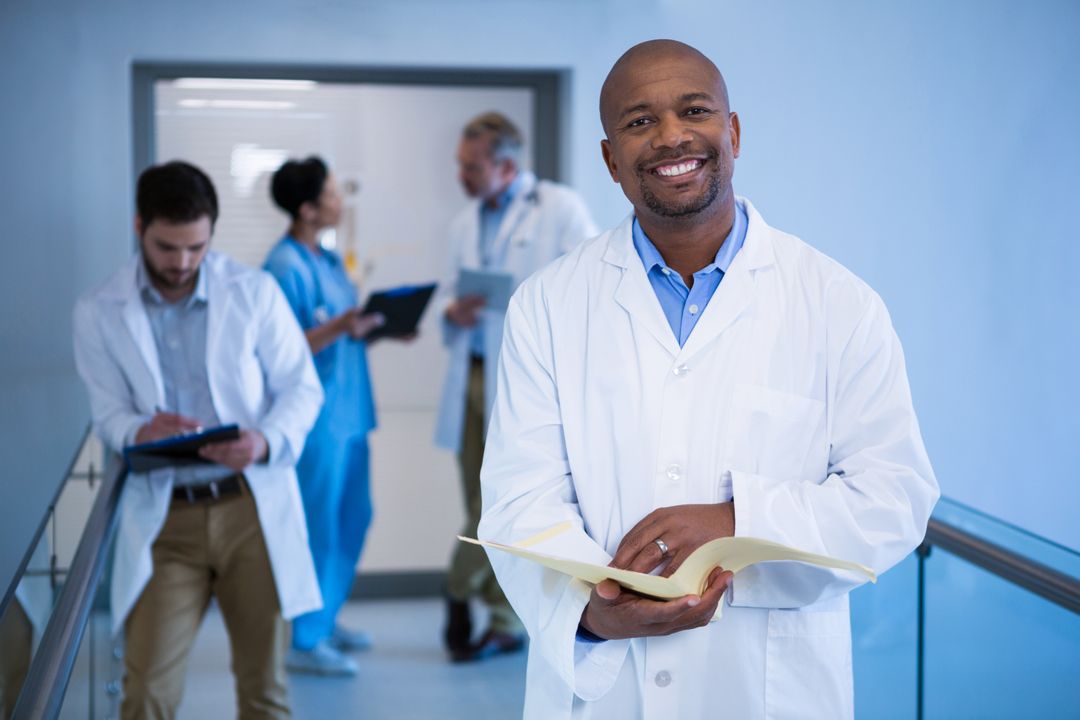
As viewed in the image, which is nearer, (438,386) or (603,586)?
(603,586)

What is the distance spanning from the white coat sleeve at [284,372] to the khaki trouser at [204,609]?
200 mm

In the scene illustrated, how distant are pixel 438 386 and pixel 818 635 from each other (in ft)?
11.4

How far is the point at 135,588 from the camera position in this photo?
116 inches

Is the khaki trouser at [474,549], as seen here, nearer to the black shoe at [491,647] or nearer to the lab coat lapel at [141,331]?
the black shoe at [491,647]

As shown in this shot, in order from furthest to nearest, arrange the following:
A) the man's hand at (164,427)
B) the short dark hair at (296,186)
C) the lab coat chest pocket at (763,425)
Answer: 1. the short dark hair at (296,186)
2. the man's hand at (164,427)
3. the lab coat chest pocket at (763,425)

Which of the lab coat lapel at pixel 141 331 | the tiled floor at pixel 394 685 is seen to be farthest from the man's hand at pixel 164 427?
the tiled floor at pixel 394 685

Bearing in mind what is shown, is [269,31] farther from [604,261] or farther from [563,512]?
[563,512]

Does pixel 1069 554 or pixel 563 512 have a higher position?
pixel 563 512

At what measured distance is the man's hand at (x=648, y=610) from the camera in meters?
1.64

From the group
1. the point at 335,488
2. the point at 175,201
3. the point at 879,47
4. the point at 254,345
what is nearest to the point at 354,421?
the point at 335,488

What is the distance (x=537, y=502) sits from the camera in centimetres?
178

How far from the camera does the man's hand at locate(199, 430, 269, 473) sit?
290cm

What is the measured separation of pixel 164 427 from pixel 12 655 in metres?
0.73

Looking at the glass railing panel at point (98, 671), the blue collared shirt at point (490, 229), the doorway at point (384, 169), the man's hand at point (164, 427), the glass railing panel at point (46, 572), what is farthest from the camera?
the doorway at point (384, 169)
